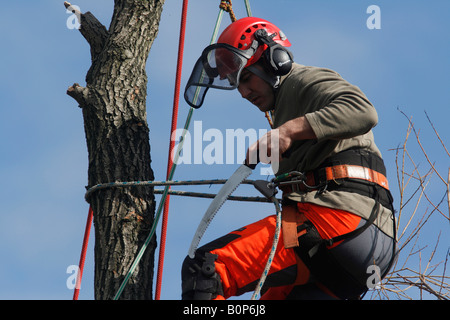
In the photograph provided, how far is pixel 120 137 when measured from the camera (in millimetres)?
4246

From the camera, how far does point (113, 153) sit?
4.21 m

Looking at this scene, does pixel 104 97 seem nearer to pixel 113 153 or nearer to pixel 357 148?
pixel 113 153

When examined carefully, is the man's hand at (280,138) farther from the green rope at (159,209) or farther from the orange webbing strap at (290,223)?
the green rope at (159,209)

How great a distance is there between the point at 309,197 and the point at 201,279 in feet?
2.31

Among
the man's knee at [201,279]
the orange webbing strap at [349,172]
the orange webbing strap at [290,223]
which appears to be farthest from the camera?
the orange webbing strap at [349,172]

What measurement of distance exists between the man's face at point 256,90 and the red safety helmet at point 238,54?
0.04m

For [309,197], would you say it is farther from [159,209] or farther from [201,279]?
[159,209]

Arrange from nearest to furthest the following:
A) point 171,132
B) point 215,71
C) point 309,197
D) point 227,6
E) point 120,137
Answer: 1. point 309,197
2. point 215,71
3. point 120,137
4. point 171,132
5. point 227,6

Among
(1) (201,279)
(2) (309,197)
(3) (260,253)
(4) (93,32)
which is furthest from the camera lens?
(4) (93,32)

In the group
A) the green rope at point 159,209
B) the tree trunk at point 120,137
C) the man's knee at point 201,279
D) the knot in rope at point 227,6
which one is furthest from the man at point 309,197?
the knot in rope at point 227,6

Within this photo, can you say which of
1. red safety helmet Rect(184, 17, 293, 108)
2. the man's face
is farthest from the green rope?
the man's face

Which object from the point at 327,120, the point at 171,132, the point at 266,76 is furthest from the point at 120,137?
the point at 327,120

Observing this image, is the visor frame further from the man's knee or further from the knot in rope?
the man's knee

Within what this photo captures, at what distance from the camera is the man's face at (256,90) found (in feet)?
12.7
